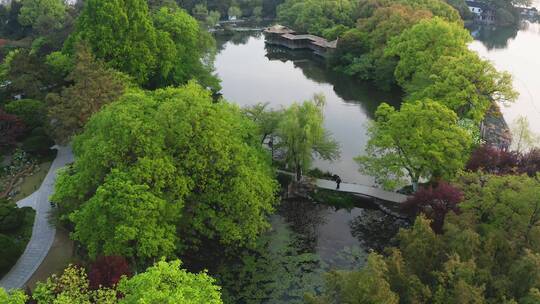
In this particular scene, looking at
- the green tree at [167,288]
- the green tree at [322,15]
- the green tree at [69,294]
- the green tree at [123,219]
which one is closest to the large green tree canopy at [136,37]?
the green tree at [123,219]

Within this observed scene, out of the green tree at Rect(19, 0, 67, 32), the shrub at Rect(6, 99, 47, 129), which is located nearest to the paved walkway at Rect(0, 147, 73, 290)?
the shrub at Rect(6, 99, 47, 129)

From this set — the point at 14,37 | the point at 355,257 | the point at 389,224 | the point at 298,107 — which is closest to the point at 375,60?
the point at 298,107

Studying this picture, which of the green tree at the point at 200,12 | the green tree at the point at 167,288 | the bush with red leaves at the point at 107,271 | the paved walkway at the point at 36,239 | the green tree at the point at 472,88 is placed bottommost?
the paved walkway at the point at 36,239

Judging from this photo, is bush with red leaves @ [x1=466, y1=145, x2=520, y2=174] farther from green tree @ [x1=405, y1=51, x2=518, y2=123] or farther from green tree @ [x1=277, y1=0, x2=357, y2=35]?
green tree @ [x1=277, y1=0, x2=357, y2=35]

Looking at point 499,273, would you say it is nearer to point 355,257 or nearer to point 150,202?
point 355,257

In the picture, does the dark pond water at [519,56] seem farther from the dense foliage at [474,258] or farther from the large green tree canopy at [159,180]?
the large green tree canopy at [159,180]
